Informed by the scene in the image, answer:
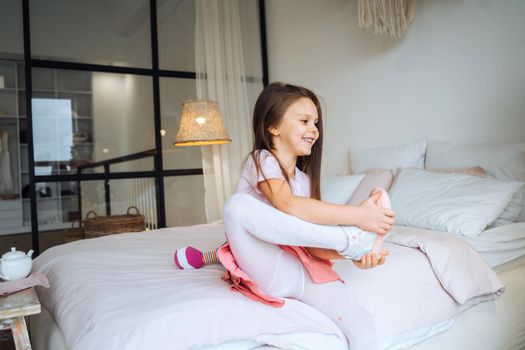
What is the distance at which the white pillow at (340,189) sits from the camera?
2.34 metres

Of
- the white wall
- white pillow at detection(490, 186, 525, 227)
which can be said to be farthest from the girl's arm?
the white wall

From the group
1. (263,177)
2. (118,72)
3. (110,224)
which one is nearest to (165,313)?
(263,177)

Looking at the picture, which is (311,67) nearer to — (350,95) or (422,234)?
(350,95)

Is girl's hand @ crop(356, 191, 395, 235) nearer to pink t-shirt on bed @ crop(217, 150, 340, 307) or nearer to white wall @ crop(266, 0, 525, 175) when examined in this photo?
pink t-shirt on bed @ crop(217, 150, 340, 307)

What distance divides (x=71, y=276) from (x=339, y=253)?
889mm

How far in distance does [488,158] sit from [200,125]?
1922 millimetres

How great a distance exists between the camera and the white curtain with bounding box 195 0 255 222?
371cm

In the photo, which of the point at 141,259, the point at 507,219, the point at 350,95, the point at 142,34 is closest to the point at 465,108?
the point at 507,219

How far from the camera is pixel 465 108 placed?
91.0 inches

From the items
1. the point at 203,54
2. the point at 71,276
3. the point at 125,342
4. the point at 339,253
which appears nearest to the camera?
the point at 125,342

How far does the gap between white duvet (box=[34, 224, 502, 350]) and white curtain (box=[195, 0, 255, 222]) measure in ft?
6.24

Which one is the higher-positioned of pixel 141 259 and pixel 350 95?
pixel 350 95

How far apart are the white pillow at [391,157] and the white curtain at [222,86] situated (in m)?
1.26

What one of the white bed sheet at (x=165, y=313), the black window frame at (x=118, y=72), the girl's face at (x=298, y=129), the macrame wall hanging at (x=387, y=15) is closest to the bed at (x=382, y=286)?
the white bed sheet at (x=165, y=313)
